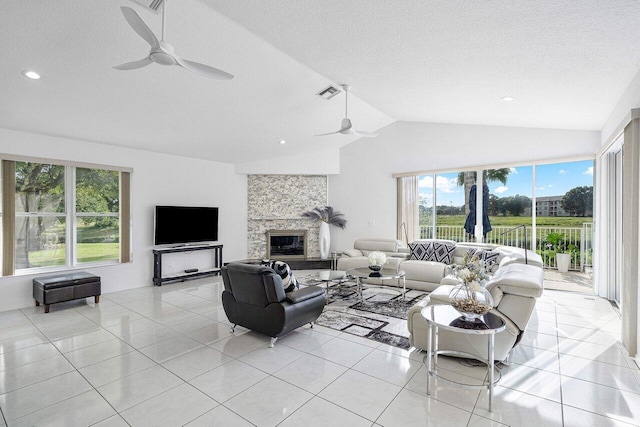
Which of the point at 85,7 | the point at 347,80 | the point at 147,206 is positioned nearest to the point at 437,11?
the point at 347,80

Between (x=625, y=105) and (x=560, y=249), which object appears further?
(x=560, y=249)

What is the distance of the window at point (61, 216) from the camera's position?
4766 mm

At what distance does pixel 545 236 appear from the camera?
6691mm

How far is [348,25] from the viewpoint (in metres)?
2.87

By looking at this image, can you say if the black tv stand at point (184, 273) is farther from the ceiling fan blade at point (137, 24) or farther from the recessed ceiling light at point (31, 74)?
the ceiling fan blade at point (137, 24)

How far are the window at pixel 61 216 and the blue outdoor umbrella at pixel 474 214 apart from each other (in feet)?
22.5

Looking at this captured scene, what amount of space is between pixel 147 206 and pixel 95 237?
1010 millimetres

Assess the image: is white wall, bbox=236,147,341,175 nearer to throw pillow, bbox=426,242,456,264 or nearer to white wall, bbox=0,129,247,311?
white wall, bbox=0,129,247,311

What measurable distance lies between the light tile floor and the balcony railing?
8.61ft

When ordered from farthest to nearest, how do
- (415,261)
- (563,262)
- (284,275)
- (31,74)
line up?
1. (563,262)
2. (415,261)
3. (284,275)
4. (31,74)

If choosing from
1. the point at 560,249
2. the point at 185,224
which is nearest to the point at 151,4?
the point at 185,224

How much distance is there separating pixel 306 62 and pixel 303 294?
8.95 feet

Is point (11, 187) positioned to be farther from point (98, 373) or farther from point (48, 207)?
point (98, 373)

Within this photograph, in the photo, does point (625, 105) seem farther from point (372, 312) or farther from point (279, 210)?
point (279, 210)
